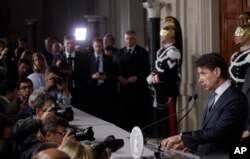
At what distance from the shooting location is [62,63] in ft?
24.4

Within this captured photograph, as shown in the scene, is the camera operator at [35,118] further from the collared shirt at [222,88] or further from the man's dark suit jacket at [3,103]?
the collared shirt at [222,88]

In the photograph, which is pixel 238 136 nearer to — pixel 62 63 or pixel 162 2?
pixel 62 63

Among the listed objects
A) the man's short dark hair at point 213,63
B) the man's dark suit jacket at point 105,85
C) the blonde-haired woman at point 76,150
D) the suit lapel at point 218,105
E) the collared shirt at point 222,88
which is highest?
the man's short dark hair at point 213,63

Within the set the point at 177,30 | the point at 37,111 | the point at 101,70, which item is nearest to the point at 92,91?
the point at 101,70

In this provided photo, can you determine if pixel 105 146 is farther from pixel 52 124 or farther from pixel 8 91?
pixel 8 91

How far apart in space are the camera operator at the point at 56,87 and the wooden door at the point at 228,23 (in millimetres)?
2323

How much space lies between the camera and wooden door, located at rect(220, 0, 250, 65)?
699 centimetres

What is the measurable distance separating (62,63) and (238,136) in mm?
4374

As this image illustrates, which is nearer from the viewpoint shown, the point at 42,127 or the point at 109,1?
the point at 42,127

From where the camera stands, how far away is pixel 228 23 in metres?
7.16

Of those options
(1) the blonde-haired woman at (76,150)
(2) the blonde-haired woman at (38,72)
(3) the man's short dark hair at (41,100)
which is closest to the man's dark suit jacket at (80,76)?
(2) the blonde-haired woman at (38,72)

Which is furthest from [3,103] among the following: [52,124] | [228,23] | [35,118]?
[228,23]

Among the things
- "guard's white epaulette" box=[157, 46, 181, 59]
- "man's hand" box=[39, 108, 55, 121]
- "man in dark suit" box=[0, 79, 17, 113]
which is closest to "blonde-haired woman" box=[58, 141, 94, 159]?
"man's hand" box=[39, 108, 55, 121]

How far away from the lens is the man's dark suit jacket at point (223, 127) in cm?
328
